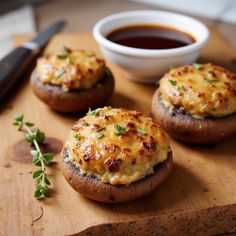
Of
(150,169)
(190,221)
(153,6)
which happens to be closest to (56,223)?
(150,169)

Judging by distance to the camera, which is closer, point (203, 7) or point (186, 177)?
point (186, 177)

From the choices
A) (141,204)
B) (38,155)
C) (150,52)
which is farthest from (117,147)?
(150,52)

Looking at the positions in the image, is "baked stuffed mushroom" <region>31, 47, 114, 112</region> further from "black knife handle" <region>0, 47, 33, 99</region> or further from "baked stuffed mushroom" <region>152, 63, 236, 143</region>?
"baked stuffed mushroom" <region>152, 63, 236, 143</region>

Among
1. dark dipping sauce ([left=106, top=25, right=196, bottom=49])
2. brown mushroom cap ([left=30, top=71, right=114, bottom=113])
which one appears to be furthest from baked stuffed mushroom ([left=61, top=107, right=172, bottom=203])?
dark dipping sauce ([left=106, top=25, right=196, bottom=49])

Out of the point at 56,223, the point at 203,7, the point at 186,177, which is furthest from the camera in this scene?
the point at 203,7

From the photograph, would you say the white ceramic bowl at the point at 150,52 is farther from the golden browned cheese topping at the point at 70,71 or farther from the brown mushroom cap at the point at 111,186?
the brown mushroom cap at the point at 111,186

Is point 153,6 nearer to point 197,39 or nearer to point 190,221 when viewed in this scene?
point 197,39
